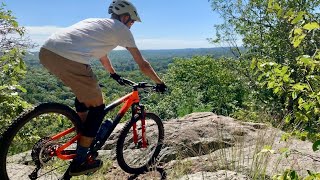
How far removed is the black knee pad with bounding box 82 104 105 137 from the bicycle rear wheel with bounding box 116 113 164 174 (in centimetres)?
82

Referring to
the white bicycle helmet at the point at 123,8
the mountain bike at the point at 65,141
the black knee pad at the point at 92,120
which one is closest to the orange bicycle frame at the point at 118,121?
the mountain bike at the point at 65,141

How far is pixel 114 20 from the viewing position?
4.29 metres

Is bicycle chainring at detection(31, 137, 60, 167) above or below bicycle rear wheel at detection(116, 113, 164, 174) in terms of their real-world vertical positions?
above

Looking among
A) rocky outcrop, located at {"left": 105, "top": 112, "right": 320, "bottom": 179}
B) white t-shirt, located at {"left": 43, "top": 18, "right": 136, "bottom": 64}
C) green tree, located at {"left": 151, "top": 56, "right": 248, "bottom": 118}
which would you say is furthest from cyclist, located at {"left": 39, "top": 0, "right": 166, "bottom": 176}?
green tree, located at {"left": 151, "top": 56, "right": 248, "bottom": 118}

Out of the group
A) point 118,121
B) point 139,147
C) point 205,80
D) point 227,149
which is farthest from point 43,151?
point 205,80

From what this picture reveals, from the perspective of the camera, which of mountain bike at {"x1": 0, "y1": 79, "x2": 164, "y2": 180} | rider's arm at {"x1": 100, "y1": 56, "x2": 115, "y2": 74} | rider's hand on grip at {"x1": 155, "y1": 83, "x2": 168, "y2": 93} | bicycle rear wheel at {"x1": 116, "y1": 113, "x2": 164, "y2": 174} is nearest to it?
mountain bike at {"x1": 0, "y1": 79, "x2": 164, "y2": 180}

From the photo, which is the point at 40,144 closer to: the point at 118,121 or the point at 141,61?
the point at 118,121

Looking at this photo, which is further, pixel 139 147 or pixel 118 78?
pixel 139 147

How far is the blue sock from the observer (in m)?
4.24

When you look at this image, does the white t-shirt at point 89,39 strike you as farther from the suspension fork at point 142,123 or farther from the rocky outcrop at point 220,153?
the rocky outcrop at point 220,153

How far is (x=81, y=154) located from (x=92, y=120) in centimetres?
40

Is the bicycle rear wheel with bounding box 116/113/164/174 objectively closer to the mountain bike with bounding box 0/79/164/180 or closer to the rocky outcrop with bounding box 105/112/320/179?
the mountain bike with bounding box 0/79/164/180

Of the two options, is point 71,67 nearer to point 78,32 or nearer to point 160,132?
point 78,32

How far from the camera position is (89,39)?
13.5 feet
